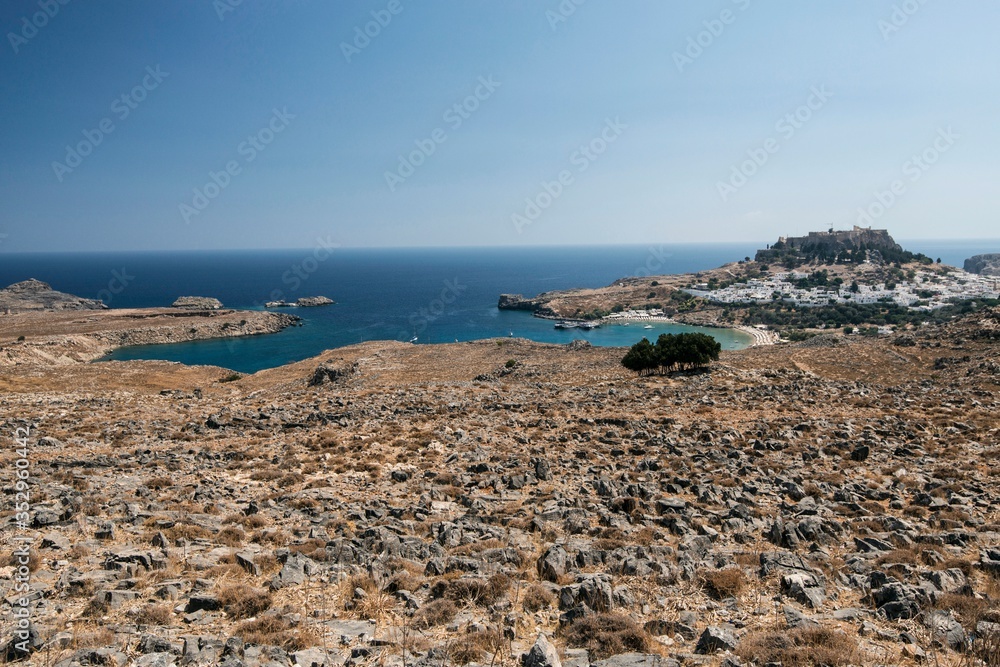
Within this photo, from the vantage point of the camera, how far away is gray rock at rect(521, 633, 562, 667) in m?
6.39

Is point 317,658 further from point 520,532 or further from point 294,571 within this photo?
point 520,532

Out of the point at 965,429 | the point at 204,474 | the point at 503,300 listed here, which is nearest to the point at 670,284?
the point at 503,300

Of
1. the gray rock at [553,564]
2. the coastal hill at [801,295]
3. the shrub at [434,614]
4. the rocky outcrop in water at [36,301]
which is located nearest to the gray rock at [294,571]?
the shrub at [434,614]

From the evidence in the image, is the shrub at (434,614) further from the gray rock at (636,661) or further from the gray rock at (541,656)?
the gray rock at (636,661)

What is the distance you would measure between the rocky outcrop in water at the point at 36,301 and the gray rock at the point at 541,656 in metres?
171

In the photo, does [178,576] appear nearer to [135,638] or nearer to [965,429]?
[135,638]

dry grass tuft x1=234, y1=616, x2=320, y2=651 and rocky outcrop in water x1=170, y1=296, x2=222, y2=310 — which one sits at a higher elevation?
dry grass tuft x1=234, y1=616, x2=320, y2=651

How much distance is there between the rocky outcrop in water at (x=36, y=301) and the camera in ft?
425

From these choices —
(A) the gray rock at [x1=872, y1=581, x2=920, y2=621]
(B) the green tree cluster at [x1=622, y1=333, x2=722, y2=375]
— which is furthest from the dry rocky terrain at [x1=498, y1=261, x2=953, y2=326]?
(A) the gray rock at [x1=872, y1=581, x2=920, y2=621]

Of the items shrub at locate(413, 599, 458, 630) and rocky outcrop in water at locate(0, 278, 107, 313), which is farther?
rocky outcrop in water at locate(0, 278, 107, 313)

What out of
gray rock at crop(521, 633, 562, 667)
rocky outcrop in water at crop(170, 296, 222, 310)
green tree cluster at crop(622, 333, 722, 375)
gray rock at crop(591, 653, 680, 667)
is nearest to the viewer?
gray rock at crop(521, 633, 562, 667)

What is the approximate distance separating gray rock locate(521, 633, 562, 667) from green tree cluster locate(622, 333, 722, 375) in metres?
30.7

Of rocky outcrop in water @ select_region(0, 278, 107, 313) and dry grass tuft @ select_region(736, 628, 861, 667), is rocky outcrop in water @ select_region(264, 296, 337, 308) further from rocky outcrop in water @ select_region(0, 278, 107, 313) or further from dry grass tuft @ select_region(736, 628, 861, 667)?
dry grass tuft @ select_region(736, 628, 861, 667)

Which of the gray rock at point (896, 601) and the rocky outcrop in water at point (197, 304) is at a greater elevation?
the gray rock at point (896, 601)
